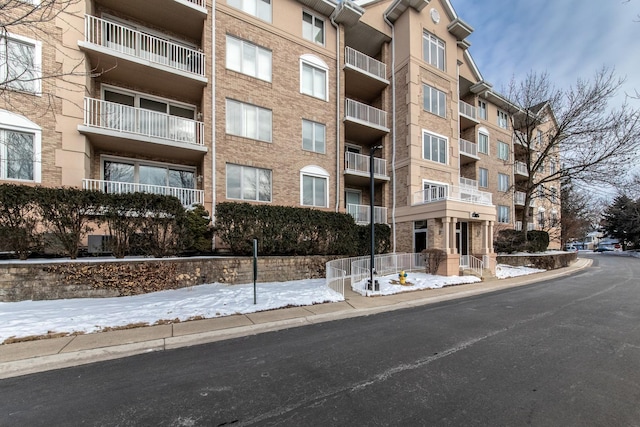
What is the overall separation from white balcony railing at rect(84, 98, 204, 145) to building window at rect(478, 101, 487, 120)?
23951 mm

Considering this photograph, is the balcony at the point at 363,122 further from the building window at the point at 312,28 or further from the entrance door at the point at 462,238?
the entrance door at the point at 462,238

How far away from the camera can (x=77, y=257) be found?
9.20 metres

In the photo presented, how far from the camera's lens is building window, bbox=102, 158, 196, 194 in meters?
12.5

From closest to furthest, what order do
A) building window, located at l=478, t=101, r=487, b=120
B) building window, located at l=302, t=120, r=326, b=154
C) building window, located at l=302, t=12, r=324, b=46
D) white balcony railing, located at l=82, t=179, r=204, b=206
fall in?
white balcony railing, located at l=82, t=179, r=204, b=206 → building window, located at l=302, t=120, r=326, b=154 → building window, located at l=302, t=12, r=324, b=46 → building window, located at l=478, t=101, r=487, b=120

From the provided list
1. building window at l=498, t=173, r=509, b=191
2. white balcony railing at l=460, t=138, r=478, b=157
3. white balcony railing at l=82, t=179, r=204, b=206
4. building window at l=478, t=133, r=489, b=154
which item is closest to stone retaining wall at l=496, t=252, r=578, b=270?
white balcony railing at l=460, t=138, r=478, b=157

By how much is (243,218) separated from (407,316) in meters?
7.07

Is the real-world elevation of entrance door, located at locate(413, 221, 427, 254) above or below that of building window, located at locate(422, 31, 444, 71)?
below

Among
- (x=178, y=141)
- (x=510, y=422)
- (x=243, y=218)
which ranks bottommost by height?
(x=510, y=422)

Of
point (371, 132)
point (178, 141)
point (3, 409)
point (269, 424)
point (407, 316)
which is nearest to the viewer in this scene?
point (269, 424)

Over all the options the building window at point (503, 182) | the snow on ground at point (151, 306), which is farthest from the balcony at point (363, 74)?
the building window at point (503, 182)

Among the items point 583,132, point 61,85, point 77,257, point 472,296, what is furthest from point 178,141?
point 583,132

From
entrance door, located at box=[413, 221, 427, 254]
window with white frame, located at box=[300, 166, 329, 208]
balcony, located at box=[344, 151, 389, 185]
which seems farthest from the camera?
balcony, located at box=[344, 151, 389, 185]

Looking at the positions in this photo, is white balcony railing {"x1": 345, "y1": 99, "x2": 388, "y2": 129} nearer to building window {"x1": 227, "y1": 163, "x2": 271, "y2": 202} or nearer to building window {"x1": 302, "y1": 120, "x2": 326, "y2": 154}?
building window {"x1": 302, "y1": 120, "x2": 326, "y2": 154}

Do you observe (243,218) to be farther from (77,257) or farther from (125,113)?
(125,113)
